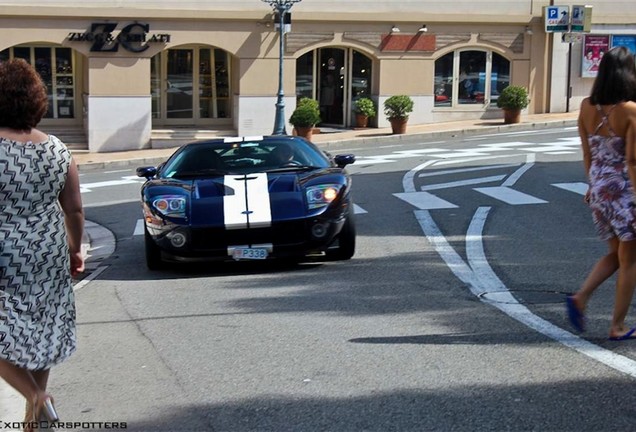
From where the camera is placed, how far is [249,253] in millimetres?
9156

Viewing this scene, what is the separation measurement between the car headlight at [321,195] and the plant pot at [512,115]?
20.4 m

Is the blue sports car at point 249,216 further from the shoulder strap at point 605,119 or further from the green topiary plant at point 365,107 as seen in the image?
the green topiary plant at point 365,107

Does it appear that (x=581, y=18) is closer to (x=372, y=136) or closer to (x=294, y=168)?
(x=372, y=136)

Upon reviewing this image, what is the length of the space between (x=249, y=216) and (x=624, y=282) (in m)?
3.96

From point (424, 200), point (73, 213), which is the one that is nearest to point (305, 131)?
point (424, 200)

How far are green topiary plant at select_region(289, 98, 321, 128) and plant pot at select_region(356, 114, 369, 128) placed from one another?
2.94 metres

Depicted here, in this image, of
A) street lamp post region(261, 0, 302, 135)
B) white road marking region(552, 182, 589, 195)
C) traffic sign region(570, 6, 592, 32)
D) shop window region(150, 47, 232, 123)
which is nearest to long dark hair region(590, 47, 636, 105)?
white road marking region(552, 182, 589, 195)

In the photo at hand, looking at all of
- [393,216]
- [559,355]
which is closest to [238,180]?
[393,216]

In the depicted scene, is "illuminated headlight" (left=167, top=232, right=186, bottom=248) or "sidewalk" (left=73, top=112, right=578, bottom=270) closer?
"illuminated headlight" (left=167, top=232, right=186, bottom=248)

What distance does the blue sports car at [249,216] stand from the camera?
9156mm

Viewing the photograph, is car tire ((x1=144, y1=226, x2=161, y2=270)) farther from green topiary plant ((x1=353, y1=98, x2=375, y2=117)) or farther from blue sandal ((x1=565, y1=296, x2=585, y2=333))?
green topiary plant ((x1=353, y1=98, x2=375, y2=117))

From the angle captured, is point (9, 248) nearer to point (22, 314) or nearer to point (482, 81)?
point (22, 314)

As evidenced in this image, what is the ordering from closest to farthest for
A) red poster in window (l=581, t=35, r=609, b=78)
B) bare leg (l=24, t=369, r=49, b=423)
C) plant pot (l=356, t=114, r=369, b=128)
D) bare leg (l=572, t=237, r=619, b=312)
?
bare leg (l=24, t=369, r=49, b=423) < bare leg (l=572, t=237, r=619, b=312) < plant pot (l=356, t=114, r=369, b=128) < red poster in window (l=581, t=35, r=609, b=78)

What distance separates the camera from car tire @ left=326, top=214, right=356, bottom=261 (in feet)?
31.5
